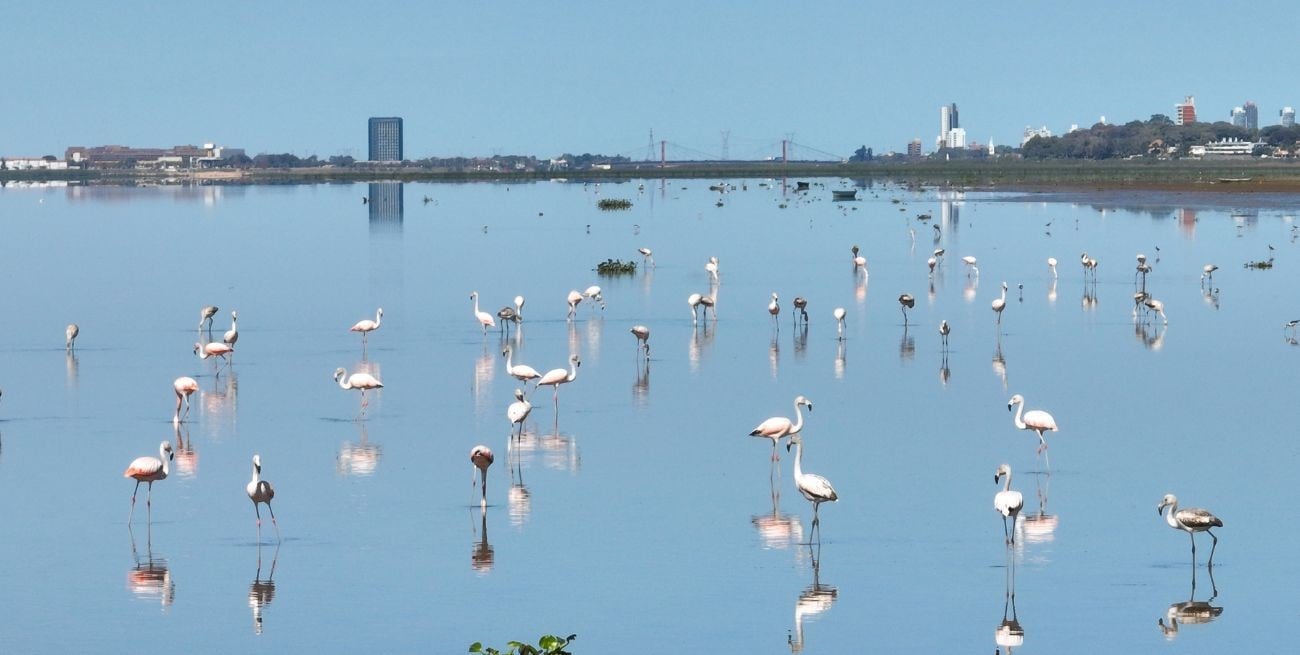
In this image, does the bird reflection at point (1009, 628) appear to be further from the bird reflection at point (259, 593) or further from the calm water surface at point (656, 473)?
the bird reflection at point (259, 593)

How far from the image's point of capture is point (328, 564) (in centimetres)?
1323

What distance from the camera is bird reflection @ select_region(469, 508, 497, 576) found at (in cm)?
1312

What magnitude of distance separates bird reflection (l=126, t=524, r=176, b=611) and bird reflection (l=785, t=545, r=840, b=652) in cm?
413

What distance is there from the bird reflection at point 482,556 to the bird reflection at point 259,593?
140 cm

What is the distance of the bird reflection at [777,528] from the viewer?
13875 mm

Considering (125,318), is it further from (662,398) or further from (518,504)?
(518,504)

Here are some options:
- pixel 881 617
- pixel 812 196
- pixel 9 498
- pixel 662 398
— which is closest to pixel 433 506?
pixel 9 498

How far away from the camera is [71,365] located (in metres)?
24.4

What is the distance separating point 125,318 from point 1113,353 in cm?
1643

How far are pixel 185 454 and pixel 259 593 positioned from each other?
5.40 m

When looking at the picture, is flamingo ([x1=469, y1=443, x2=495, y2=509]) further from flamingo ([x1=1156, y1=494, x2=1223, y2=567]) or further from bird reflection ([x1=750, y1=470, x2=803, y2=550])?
flamingo ([x1=1156, y1=494, x2=1223, y2=567])

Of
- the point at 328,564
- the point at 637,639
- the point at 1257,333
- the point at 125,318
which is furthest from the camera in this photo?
the point at 125,318

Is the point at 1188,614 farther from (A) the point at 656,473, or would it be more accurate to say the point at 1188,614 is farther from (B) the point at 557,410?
(B) the point at 557,410

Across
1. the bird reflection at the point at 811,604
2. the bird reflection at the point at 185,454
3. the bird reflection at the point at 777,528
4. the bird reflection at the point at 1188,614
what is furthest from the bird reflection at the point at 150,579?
the bird reflection at the point at 1188,614
